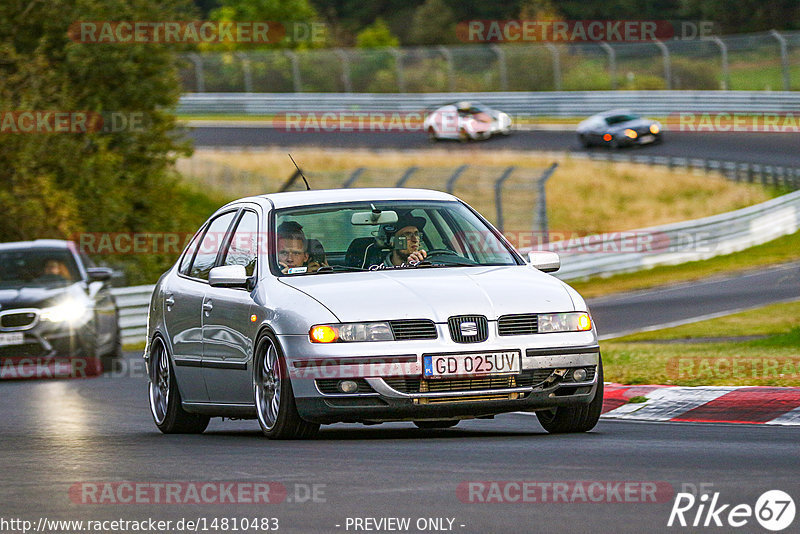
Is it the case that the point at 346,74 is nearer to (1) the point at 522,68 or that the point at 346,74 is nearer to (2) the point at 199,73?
(2) the point at 199,73

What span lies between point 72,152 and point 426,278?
24132 millimetres

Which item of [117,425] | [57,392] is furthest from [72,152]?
[117,425]

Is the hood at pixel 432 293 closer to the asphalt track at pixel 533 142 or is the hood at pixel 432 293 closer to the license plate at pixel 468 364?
the license plate at pixel 468 364

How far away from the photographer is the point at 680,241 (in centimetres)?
3494

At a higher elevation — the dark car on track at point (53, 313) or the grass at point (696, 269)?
the dark car on track at point (53, 313)

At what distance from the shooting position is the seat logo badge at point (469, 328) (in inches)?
360

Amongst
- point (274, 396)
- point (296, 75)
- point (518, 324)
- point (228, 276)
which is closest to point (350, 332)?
point (274, 396)

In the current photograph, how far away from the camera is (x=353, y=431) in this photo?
35.0 feet

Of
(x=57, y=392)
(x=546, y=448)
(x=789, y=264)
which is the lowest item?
(x=789, y=264)

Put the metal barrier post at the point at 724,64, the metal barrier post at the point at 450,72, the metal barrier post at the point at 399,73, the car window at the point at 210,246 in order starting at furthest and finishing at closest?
the metal barrier post at the point at 399,73 → the metal barrier post at the point at 450,72 → the metal barrier post at the point at 724,64 → the car window at the point at 210,246

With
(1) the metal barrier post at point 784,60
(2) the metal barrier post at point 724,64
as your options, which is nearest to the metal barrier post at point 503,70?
(2) the metal barrier post at point 724,64

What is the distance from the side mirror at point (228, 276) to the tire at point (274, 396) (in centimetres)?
47

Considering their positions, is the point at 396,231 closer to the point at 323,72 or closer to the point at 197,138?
the point at 197,138
